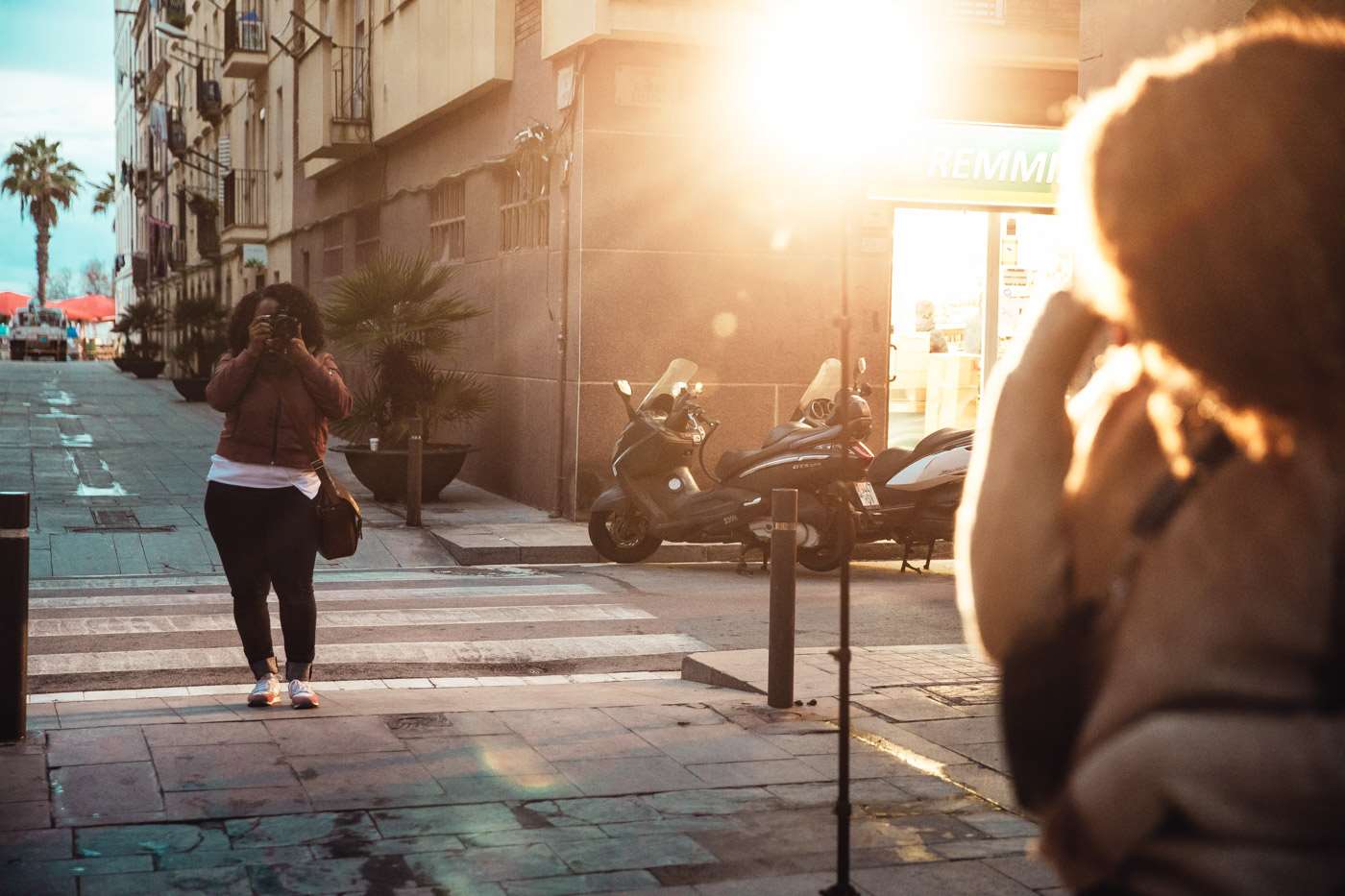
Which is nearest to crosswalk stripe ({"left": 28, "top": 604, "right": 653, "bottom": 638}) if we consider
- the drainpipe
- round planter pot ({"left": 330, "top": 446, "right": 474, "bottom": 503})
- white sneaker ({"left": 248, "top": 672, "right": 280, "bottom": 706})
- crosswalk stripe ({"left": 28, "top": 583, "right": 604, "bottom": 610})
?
crosswalk stripe ({"left": 28, "top": 583, "right": 604, "bottom": 610})

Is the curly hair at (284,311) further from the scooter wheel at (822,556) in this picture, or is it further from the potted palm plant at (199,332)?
the potted palm plant at (199,332)

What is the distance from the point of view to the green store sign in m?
15.3

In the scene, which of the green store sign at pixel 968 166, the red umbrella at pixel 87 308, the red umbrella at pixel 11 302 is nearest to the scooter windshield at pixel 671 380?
the green store sign at pixel 968 166

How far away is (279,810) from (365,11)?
1931 cm

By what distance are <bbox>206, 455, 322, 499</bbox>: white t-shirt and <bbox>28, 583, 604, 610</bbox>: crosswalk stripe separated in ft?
11.7

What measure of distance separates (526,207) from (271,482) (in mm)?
9930

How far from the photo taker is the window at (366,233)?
23.5 metres

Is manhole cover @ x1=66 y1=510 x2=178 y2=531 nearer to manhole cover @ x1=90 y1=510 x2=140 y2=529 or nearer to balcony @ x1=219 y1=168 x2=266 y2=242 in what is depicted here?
manhole cover @ x1=90 y1=510 x2=140 y2=529

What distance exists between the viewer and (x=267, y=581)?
22.1 ft

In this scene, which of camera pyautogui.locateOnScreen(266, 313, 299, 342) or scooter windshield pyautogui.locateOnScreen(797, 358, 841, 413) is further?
scooter windshield pyautogui.locateOnScreen(797, 358, 841, 413)

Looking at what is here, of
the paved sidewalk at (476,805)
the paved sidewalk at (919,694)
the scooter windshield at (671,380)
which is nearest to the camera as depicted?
the paved sidewalk at (476,805)

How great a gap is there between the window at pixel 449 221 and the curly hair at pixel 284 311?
38.1 feet

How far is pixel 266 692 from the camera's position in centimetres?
675

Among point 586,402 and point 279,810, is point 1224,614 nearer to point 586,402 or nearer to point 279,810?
point 279,810
